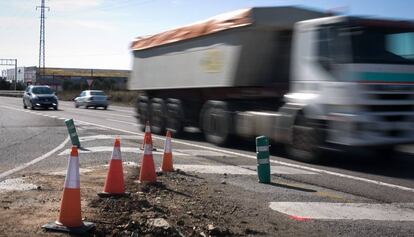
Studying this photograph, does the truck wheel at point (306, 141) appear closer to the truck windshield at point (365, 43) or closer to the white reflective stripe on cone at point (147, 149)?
the truck windshield at point (365, 43)

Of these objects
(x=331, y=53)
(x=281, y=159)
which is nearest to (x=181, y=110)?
(x=281, y=159)

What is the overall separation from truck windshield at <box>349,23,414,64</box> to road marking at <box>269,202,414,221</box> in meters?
4.15

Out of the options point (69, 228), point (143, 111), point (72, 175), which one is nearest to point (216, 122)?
point (143, 111)

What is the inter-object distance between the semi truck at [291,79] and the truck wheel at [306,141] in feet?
0.08

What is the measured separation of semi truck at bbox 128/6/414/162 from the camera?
11.3 meters

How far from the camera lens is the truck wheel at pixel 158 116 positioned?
20.3 meters

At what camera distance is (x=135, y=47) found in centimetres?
2244

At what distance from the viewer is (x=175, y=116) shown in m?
19.2

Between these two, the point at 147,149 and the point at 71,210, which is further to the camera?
the point at 147,149

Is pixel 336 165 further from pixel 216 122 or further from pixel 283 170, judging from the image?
pixel 216 122

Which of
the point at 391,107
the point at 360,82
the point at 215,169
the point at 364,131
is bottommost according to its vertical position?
the point at 215,169

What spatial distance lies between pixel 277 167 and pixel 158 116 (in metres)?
9.60

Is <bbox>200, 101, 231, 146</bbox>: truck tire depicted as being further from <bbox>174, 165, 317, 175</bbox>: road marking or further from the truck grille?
the truck grille

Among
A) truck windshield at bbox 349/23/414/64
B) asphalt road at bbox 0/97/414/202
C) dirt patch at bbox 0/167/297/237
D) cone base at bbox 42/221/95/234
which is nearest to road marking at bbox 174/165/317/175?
asphalt road at bbox 0/97/414/202
